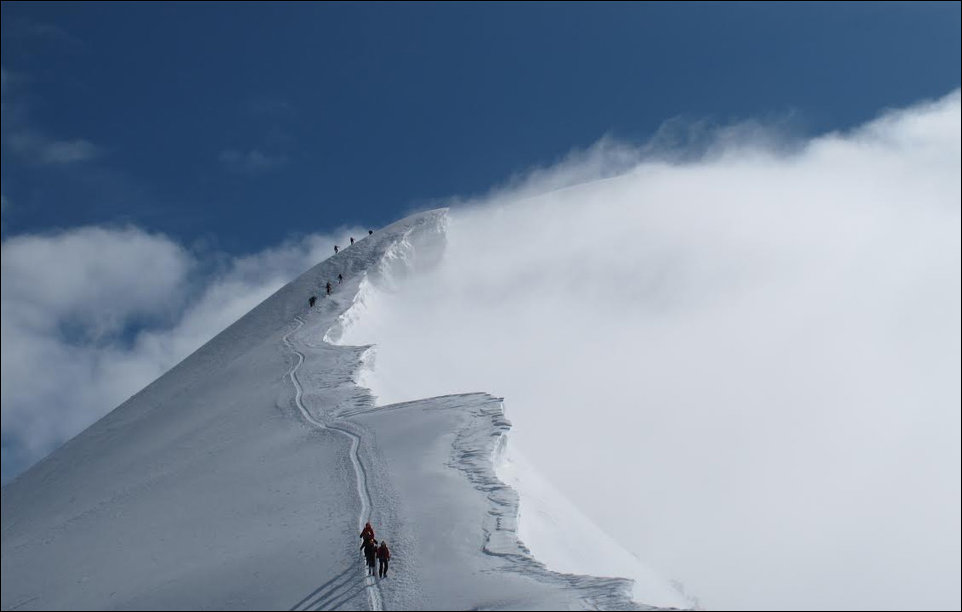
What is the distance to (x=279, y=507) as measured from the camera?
86.8ft

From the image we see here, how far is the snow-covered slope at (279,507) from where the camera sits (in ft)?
65.8

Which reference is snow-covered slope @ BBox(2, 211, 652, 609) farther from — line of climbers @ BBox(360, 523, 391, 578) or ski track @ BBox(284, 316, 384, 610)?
line of climbers @ BBox(360, 523, 391, 578)

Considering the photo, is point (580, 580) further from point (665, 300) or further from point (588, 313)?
point (665, 300)

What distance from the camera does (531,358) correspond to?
267 feet

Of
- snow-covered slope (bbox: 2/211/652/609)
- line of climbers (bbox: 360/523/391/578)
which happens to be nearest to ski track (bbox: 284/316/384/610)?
snow-covered slope (bbox: 2/211/652/609)

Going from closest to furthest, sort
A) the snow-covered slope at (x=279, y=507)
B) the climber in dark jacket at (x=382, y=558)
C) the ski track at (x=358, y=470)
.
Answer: the ski track at (x=358, y=470) < the climber in dark jacket at (x=382, y=558) < the snow-covered slope at (x=279, y=507)

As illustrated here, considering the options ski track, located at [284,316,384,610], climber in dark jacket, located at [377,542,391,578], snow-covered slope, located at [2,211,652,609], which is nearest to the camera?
ski track, located at [284,316,384,610]

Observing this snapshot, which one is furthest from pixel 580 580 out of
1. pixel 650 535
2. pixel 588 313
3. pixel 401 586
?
pixel 588 313

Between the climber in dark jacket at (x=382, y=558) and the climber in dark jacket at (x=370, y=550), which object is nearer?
the climber in dark jacket at (x=382, y=558)

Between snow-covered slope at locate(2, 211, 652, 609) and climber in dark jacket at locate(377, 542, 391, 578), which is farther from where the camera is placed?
snow-covered slope at locate(2, 211, 652, 609)

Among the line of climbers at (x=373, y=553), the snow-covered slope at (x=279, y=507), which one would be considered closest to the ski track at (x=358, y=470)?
the snow-covered slope at (x=279, y=507)

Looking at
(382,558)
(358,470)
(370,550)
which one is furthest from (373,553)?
(358,470)

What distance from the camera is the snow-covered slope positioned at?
65.8ft

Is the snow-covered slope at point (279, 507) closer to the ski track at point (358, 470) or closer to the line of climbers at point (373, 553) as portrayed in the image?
the ski track at point (358, 470)
